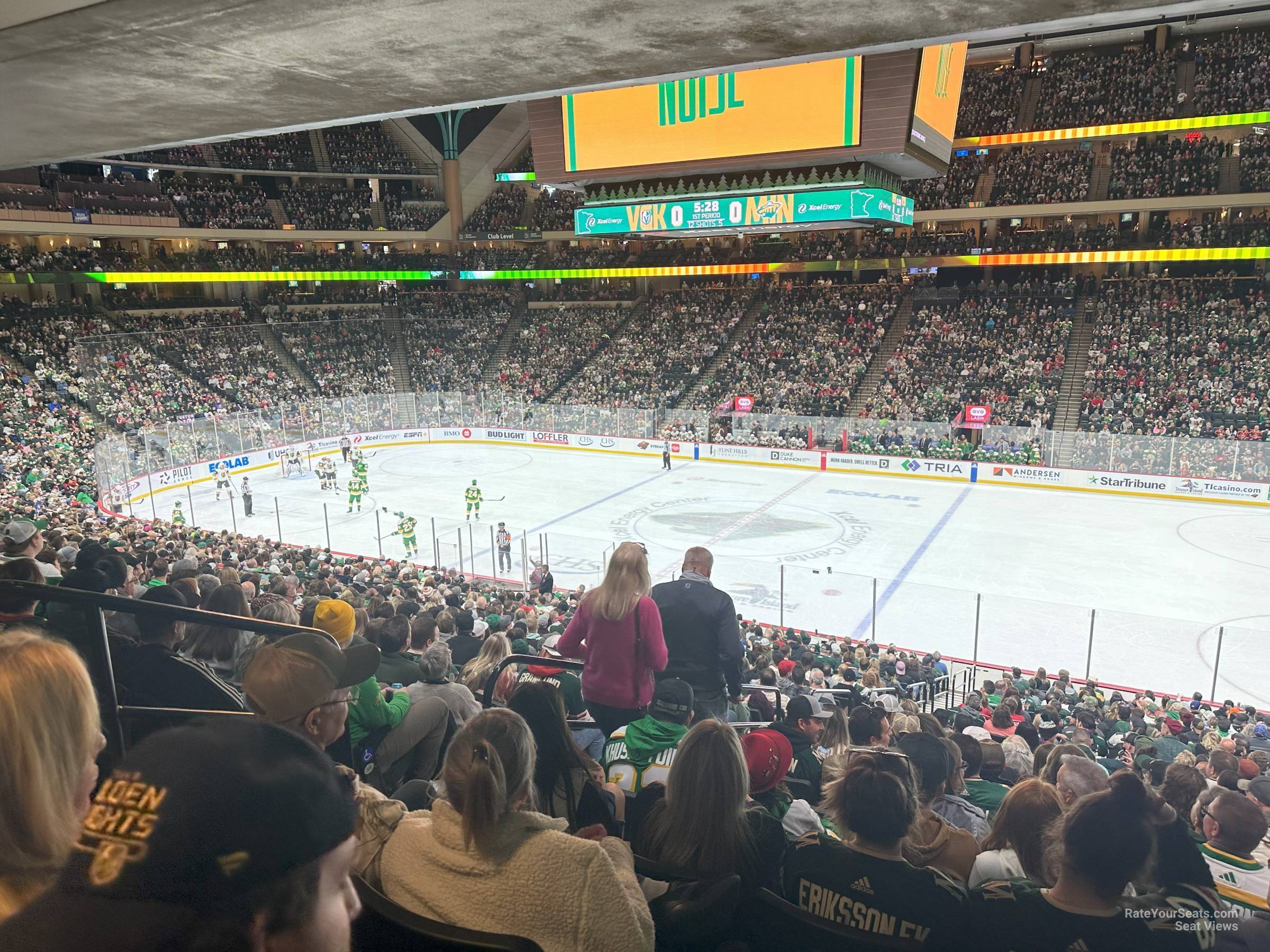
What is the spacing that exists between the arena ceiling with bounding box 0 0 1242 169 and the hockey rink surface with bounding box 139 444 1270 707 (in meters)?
10.7

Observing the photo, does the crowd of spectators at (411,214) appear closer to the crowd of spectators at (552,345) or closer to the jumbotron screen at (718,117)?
the crowd of spectators at (552,345)

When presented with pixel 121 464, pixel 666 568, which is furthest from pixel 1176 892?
pixel 121 464

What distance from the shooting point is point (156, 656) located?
9.96 ft

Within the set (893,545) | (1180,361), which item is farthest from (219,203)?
(1180,361)

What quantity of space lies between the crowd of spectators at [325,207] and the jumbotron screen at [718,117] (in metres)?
34.8

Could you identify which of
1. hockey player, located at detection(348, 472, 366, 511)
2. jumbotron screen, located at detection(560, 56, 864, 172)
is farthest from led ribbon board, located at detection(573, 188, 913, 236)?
hockey player, located at detection(348, 472, 366, 511)

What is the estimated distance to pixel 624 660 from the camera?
13.8 ft

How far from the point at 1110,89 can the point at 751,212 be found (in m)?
27.5

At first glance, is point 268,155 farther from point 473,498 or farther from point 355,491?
point 473,498

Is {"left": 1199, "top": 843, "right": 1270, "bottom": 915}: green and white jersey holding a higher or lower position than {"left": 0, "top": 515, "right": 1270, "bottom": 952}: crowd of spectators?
lower

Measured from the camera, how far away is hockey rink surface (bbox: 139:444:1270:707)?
13.1 m

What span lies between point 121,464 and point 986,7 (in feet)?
85.5

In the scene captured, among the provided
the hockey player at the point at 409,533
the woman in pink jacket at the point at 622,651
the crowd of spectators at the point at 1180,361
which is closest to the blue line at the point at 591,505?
the hockey player at the point at 409,533

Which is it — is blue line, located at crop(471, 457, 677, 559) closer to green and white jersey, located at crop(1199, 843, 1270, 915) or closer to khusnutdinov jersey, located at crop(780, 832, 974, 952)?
green and white jersey, located at crop(1199, 843, 1270, 915)
